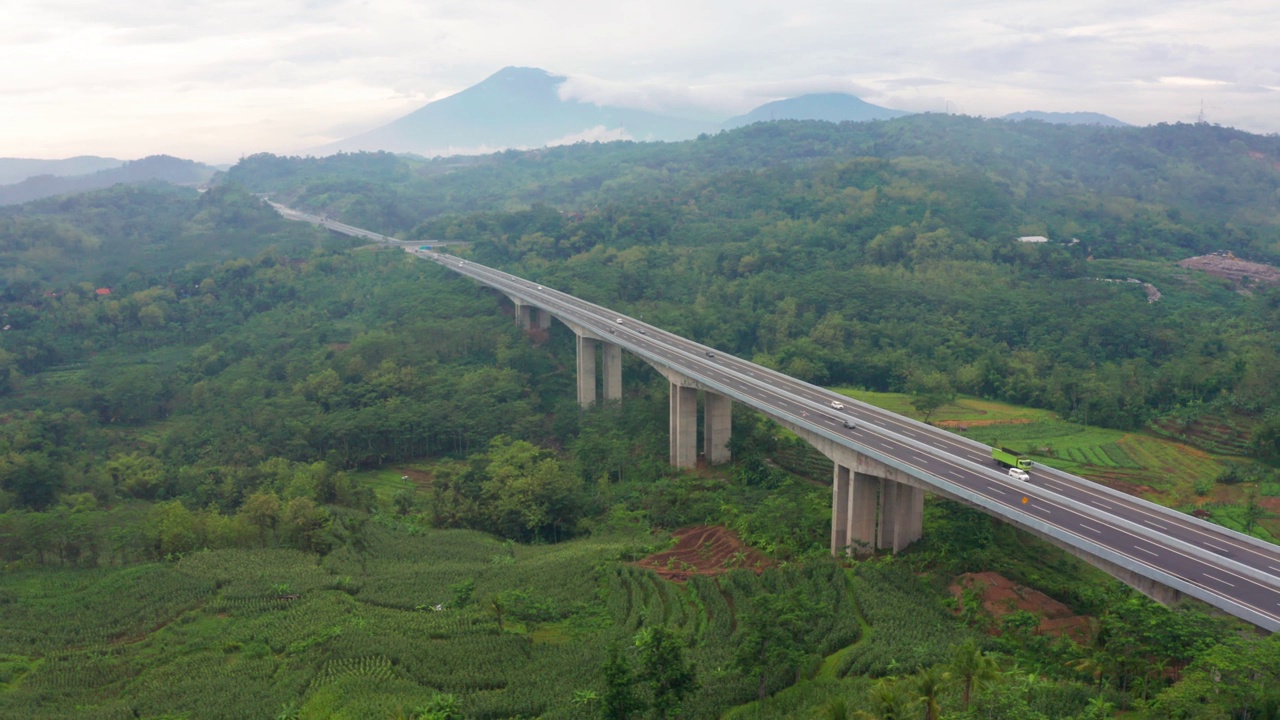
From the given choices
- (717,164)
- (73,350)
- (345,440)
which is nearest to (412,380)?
(345,440)

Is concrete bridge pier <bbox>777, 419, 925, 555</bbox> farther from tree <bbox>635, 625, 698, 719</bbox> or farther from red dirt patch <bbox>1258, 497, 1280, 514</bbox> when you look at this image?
red dirt patch <bbox>1258, 497, 1280, 514</bbox>

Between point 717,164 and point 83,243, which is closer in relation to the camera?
point 83,243

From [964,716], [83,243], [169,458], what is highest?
[83,243]

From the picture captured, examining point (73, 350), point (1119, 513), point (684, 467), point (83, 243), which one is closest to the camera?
point (1119, 513)

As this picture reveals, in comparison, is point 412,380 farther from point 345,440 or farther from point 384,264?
point 384,264

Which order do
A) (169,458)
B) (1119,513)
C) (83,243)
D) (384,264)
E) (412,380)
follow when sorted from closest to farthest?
(1119,513) → (169,458) → (412,380) → (384,264) → (83,243)

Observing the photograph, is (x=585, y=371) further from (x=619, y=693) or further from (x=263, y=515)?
(x=619, y=693)

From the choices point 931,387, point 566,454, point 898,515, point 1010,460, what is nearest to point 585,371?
point 566,454

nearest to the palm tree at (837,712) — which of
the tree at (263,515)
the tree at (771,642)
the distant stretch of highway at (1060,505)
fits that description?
the tree at (771,642)
